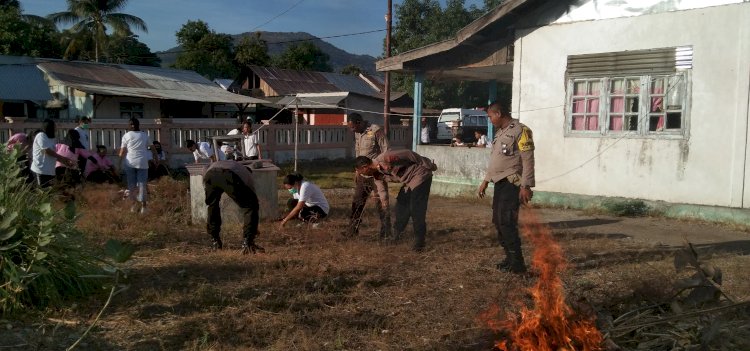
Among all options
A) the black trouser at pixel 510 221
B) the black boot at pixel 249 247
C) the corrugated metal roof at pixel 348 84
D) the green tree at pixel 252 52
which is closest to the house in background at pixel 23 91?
the corrugated metal roof at pixel 348 84

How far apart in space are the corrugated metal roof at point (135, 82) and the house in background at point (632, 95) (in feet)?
53.2

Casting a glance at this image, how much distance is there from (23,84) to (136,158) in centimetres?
1974

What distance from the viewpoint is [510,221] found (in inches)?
239

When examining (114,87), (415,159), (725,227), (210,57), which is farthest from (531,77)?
(210,57)

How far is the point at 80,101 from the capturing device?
25.5 m

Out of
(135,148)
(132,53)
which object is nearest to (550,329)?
(135,148)

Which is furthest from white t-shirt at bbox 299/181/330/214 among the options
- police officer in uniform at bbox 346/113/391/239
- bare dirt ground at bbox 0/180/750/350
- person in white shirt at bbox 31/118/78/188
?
person in white shirt at bbox 31/118/78/188

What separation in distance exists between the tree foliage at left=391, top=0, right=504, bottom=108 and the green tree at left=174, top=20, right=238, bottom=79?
41.1 ft

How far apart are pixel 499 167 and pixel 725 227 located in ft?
15.6

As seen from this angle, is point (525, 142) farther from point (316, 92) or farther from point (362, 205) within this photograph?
point (316, 92)

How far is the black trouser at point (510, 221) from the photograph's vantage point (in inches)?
239

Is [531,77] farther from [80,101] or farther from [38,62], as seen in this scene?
[38,62]

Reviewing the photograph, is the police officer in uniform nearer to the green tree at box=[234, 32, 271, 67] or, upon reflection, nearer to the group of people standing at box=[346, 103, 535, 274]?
the group of people standing at box=[346, 103, 535, 274]

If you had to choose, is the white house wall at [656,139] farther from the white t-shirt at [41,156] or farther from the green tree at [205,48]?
the green tree at [205,48]
